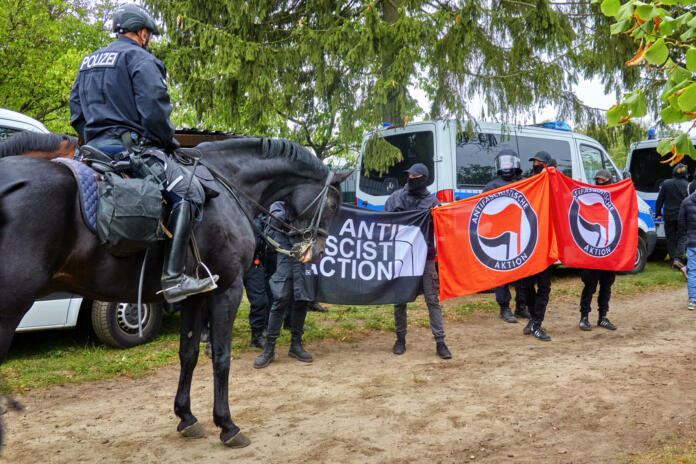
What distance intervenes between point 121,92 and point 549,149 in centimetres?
Result: 944

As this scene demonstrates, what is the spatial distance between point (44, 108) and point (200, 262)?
76.4ft

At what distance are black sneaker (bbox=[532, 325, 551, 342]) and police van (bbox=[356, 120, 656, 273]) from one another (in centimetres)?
283

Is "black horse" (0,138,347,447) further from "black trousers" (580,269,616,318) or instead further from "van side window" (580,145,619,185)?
"van side window" (580,145,619,185)

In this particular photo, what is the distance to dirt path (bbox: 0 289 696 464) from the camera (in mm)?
3875

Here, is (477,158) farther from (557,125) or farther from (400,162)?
(557,125)

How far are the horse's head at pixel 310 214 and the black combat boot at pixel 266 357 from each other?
6.31 feet

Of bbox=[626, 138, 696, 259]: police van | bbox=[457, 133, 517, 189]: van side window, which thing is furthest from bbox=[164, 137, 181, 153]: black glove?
bbox=[626, 138, 696, 259]: police van

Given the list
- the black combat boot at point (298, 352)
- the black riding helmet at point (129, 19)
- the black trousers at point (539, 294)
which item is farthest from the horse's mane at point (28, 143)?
the black trousers at point (539, 294)

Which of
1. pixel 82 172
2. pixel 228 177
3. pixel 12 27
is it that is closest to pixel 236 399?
pixel 228 177

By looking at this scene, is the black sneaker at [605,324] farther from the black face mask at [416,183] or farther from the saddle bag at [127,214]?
the saddle bag at [127,214]

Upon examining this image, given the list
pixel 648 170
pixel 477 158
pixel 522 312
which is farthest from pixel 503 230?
pixel 648 170

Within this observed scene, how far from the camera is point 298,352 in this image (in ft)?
21.3

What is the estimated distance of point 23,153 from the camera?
342cm

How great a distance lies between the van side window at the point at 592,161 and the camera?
11488mm
